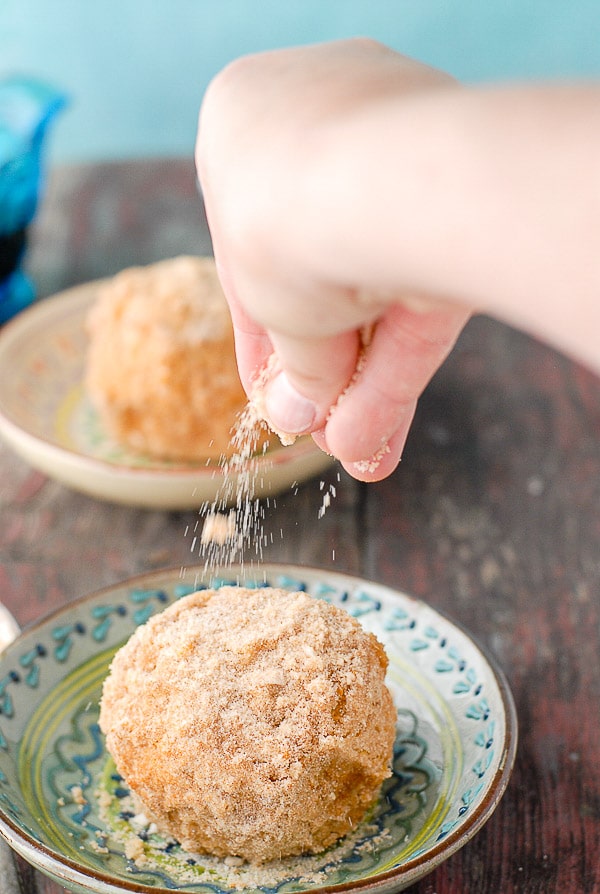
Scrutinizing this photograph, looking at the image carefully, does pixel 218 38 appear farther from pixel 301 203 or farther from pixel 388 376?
pixel 301 203

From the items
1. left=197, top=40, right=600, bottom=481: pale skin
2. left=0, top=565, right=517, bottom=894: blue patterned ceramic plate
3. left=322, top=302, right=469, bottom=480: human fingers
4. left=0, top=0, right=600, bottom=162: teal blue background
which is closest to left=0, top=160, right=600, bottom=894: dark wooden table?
left=0, top=565, right=517, bottom=894: blue patterned ceramic plate

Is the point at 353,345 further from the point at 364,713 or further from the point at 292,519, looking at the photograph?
the point at 292,519

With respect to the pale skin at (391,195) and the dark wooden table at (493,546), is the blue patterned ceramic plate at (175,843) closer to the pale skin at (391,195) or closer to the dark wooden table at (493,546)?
the dark wooden table at (493,546)

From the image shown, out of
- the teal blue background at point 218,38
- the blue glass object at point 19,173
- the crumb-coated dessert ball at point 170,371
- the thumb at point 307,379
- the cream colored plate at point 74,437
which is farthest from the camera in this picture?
the teal blue background at point 218,38

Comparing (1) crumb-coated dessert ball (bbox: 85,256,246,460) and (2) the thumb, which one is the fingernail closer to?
(2) the thumb

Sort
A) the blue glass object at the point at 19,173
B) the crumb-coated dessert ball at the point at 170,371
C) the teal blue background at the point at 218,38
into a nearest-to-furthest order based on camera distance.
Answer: the crumb-coated dessert ball at the point at 170,371
the blue glass object at the point at 19,173
the teal blue background at the point at 218,38

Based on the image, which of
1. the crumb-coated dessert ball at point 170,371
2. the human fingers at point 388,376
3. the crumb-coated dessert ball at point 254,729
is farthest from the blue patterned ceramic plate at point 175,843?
the crumb-coated dessert ball at point 170,371

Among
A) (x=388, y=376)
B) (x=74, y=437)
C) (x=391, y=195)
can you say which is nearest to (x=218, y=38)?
(x=74, y=437)

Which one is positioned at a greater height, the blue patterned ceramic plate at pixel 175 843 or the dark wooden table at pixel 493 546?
the blue patterned ceramic plate at pixel 175 843
